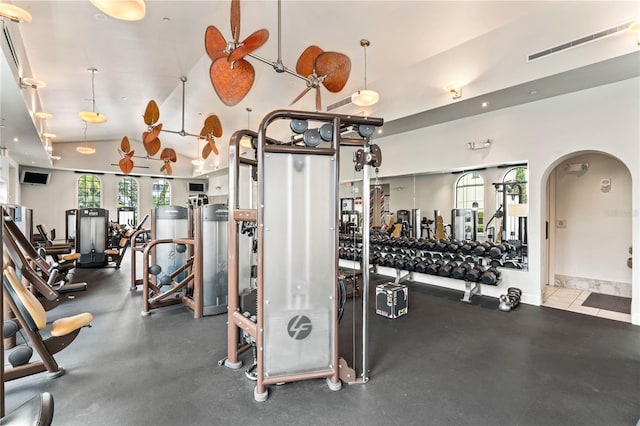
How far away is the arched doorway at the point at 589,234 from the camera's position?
16.2 ft

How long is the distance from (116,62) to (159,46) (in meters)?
1.29

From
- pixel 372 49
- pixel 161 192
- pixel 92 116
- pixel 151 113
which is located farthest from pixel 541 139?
pixel 161 192

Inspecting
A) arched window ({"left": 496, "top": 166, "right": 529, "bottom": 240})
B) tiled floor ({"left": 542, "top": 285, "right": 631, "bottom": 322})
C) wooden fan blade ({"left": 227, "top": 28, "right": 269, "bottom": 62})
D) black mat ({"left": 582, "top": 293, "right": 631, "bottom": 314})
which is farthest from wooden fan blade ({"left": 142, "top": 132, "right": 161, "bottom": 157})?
black mat ({"left": 582, "top": 293, "right": 631, "bottom": 314})

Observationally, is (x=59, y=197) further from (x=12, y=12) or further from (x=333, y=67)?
(x=333, y=67)

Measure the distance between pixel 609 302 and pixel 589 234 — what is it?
1.21 meters

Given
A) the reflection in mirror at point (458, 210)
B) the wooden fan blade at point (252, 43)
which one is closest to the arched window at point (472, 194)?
the reflection in mirror at point (458, 210)

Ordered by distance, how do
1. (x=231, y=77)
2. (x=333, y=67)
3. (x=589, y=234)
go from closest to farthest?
(x=231, y=77), (x=333, y=67), (x=589, y=234)

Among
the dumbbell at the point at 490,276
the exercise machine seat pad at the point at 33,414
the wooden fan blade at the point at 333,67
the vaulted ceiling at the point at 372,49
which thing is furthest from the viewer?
the dumbbell at the point at 490,276

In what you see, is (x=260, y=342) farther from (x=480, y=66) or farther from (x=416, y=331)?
(x=480, y=66)

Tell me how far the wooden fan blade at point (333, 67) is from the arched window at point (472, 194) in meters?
3.52

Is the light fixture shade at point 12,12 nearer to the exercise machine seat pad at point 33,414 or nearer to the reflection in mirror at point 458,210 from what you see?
the exercise machine seat pad at point 33,414

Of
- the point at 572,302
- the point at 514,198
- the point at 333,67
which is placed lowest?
the point at 572,302

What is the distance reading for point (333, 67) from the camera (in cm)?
333

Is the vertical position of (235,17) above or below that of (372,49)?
below
